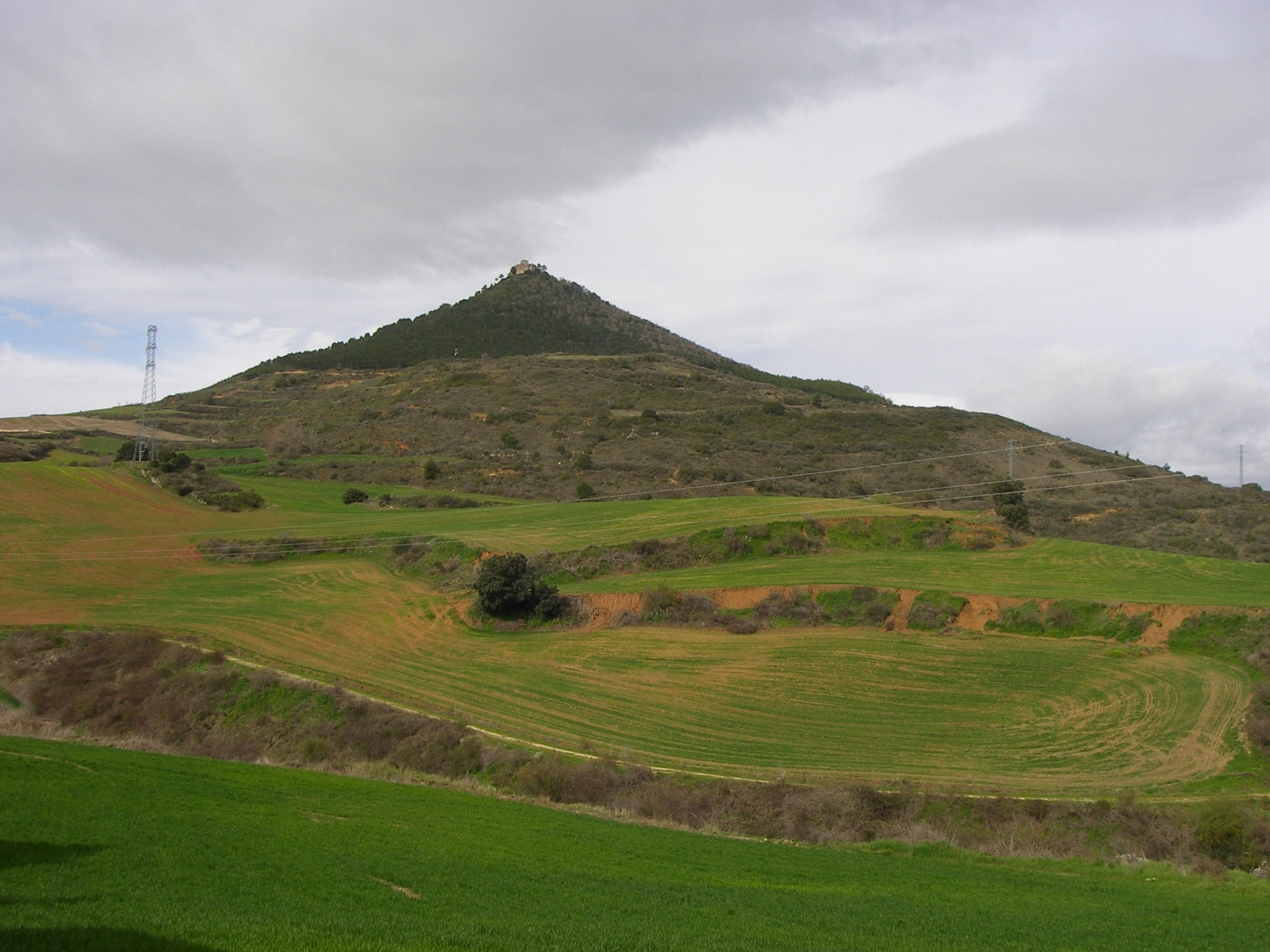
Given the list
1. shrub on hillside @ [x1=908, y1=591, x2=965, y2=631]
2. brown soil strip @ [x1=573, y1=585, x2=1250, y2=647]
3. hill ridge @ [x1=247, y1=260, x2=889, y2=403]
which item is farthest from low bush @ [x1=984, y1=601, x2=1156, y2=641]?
hill ridge @ [x1=247, y1=260, x2=889, y2=403]

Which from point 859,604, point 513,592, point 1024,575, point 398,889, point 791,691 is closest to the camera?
point 398,889

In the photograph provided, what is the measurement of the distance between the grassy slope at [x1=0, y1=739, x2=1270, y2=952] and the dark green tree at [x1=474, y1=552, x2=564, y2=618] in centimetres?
1765

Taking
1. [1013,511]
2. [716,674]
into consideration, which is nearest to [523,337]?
[1013,511]

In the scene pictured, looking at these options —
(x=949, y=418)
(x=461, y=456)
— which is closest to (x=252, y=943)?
(x=461, y=456)

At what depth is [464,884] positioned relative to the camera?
1061 cm

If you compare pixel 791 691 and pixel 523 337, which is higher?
pixel 523 337

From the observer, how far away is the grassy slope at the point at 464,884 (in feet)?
27.4

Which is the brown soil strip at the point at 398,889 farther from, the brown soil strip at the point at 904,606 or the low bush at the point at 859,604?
the low bush at the point at 859,604

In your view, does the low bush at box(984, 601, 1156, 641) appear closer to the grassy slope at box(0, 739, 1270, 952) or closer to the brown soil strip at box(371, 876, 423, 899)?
the grassy slope at box(0, 739, 1270, 952)

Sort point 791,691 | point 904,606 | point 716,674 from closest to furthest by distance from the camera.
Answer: point 791,691
point 716,674
point 904,606

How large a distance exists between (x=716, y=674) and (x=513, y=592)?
33.3 ft

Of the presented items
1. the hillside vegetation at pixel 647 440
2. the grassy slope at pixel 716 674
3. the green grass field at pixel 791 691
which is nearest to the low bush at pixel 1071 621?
the green grass field at pixel 791 691

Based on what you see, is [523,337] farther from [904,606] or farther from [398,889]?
[398,889]

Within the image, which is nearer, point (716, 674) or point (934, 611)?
point (716, 674)
